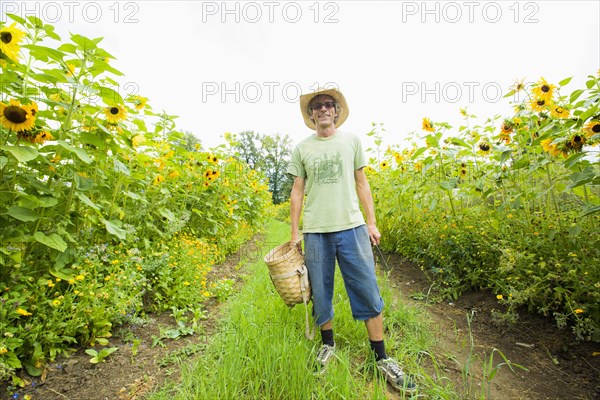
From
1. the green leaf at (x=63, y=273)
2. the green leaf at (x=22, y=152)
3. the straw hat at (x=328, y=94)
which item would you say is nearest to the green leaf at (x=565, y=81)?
the straw hat at (x=328, y=94)

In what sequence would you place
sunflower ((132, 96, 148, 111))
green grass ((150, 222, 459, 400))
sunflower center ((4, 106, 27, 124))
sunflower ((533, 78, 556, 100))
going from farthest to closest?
1. sunflower ((533, 78, 556, 100))
2. sunflower ((132, 96, 148, 111))
3. sunflower center ((4, 106, 27, 124))
4. green grass ((150, 222, 459, 400))

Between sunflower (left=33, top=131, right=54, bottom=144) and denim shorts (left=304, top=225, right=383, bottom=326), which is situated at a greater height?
sunflower (left=33, top=131, right=54, bottom=144)

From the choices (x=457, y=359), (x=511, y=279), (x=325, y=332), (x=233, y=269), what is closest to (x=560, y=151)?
(x=511, y=279)

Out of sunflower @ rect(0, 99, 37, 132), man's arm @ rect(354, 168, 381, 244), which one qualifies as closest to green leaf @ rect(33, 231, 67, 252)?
sunflower @ rect(0, 99, 37, 132)

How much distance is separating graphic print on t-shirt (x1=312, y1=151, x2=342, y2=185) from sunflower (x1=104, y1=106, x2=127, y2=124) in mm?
1634

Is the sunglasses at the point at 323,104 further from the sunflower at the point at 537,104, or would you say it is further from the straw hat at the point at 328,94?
the sunflower at the point at 537,104

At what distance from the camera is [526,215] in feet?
9.11

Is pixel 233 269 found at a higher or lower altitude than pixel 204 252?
lower

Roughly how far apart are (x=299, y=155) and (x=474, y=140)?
2.34m

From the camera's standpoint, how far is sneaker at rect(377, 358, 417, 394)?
69.4 inches

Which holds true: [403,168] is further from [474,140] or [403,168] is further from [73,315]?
[73,315]

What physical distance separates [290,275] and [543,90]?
269 centimetres

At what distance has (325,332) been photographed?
2.11m

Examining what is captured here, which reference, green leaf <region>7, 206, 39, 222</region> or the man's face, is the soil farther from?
the man's face
